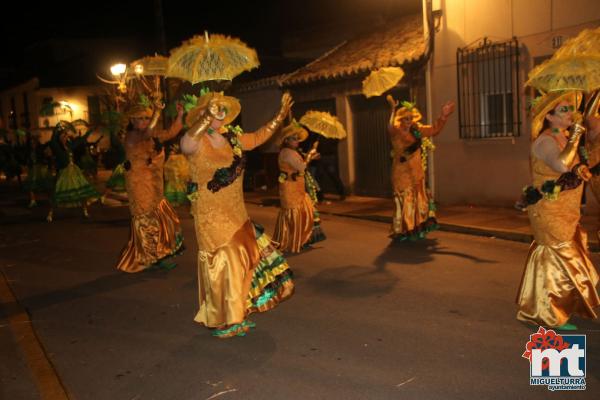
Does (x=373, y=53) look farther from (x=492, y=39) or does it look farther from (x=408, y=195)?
(x=408, y=195)

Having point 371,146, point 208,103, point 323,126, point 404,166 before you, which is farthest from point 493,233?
point 208,103

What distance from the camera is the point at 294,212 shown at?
9164 millimetres

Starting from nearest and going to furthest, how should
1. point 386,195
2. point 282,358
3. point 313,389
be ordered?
point 313,389
point 282,358
point 386,195

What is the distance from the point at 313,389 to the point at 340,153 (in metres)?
12.2

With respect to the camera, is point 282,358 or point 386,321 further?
point 386,321

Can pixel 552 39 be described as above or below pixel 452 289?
above

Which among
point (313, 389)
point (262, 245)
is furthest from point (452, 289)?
point (313, 389)

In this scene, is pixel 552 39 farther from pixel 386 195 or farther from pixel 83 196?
pixel 83 196

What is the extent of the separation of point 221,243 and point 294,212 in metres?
3.84

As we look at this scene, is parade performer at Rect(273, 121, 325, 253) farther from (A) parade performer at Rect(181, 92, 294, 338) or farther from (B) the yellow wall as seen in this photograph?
(B) the yellow wall

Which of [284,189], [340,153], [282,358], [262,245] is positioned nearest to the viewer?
[282,358]

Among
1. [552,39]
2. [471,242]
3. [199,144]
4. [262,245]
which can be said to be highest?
[552,39]

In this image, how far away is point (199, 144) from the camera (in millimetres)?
5176

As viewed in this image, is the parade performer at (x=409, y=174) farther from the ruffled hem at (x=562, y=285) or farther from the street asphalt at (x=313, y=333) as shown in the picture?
the ruffled hem at (x=562, y=285)
